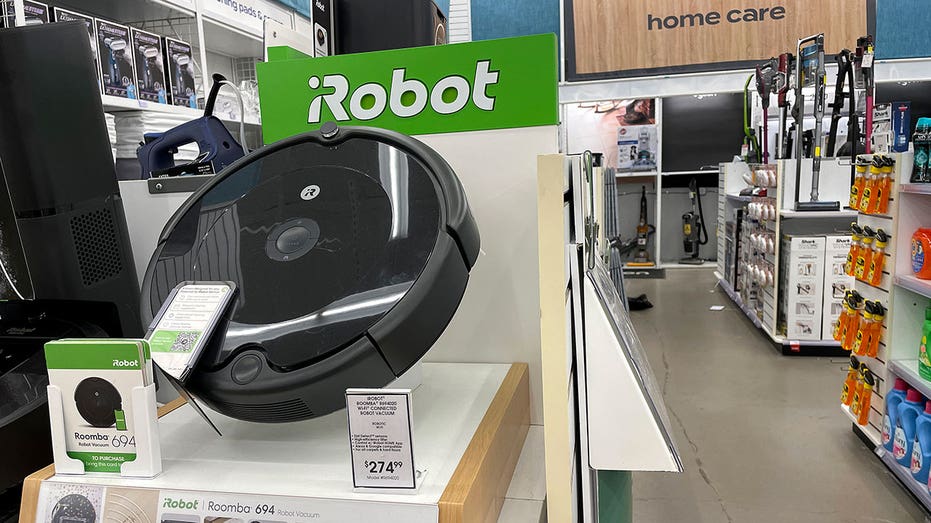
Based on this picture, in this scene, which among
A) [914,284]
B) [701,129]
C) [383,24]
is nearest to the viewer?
[383,24]

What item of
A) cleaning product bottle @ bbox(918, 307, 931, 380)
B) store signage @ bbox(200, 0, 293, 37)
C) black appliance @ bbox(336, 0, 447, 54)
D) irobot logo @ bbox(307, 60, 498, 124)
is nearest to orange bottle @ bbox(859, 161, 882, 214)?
cleaning product bottle @ bbox(918, 307, 931, 380)

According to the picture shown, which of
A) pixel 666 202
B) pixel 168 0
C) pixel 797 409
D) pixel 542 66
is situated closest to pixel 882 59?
pixel 666 202

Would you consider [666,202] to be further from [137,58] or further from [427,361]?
[427,361]

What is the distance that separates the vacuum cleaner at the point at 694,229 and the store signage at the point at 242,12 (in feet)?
18.7

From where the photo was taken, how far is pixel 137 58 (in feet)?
9.39

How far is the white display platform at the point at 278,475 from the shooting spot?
0.66m

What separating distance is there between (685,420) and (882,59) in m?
6.55

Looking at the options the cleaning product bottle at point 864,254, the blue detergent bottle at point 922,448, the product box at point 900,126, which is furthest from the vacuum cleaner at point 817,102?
the blue detergent bottle at point 922,448

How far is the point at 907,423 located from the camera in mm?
2596

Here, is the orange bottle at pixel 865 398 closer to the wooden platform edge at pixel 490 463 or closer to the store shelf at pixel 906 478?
the store shelf at pixel 906 478

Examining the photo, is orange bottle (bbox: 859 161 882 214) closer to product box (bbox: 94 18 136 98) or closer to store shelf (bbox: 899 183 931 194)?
store shelf (bbox: 899 183 931 194)

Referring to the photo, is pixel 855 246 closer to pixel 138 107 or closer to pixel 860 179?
pixel 860 179

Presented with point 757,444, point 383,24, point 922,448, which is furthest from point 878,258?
point 383,24

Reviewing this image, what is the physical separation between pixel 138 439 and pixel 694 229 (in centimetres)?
839
